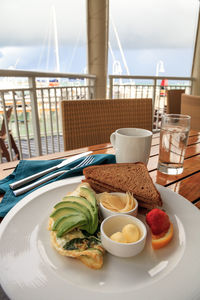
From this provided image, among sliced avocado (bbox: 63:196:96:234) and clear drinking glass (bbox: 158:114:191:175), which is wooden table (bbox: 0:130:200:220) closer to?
clear drinking glass (bbox: 158:114:191:175)

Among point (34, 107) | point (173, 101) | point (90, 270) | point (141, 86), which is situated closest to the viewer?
point (90, 270)

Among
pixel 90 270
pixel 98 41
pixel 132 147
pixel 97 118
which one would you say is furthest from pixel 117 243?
pixel 98 41

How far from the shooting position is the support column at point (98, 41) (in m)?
3.20

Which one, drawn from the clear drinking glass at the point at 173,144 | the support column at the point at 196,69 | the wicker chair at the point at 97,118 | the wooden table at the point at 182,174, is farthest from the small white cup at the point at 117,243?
the support column at the point at 196,69

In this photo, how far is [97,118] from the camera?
1.33 m

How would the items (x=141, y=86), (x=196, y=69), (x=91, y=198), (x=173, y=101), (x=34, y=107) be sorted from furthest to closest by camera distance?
(x=196, y=69), (x=141, y=86), (x=173, y=101), (x=34, y=107), (x=91, y=198)

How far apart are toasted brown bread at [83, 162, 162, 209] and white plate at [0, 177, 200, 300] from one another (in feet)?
0.27

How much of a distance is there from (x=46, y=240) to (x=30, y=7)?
4.66 metres

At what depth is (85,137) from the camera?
1302 millimetres

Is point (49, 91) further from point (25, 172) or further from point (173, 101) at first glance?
point (25, 172)

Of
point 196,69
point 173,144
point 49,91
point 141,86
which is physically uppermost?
point 196,69

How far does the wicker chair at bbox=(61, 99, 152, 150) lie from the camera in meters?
1.25

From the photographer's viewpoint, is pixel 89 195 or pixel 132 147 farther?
pixel 132 147

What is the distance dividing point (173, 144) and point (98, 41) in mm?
3197
